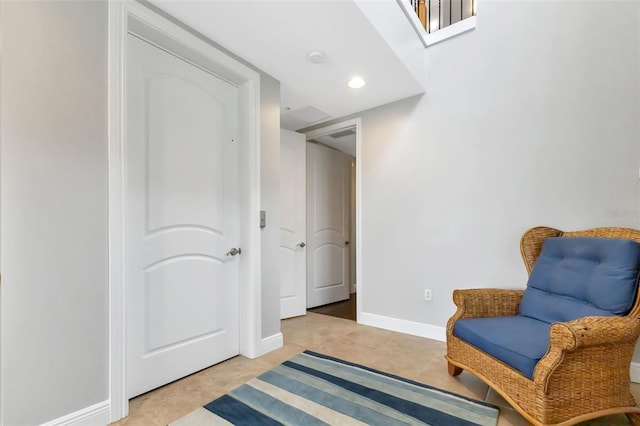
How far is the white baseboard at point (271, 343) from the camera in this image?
7.77ft

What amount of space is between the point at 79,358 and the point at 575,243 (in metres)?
2.82

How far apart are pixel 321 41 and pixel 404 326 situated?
252 centimetres

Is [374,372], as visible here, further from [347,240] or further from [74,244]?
[347,240]

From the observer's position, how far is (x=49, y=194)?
1.35m

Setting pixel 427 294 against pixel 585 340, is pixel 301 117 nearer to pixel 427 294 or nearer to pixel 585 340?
pixel 427 294

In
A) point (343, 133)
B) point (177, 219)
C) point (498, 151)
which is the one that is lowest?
point (177, 219)

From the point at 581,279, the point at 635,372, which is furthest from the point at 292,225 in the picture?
the point at 635,372

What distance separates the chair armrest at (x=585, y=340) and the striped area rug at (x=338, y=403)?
0.46m

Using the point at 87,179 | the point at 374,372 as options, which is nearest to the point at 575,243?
the point at 374,372

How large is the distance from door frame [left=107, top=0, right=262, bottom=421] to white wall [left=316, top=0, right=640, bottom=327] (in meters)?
1.32

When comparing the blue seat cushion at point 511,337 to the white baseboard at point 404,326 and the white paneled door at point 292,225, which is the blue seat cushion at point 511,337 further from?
the white paneled door at point 292,225

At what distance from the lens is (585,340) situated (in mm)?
1284

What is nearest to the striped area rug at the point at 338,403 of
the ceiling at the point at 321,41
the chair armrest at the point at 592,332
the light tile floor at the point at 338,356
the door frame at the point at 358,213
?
the light tile floor at the point at 338,356

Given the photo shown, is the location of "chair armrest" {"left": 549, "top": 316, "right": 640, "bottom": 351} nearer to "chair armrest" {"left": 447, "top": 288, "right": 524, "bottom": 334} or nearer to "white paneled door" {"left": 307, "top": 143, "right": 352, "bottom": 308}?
"chair armrest" {"left": 447, "top": 288, "right": 524, "bottom": 334}
